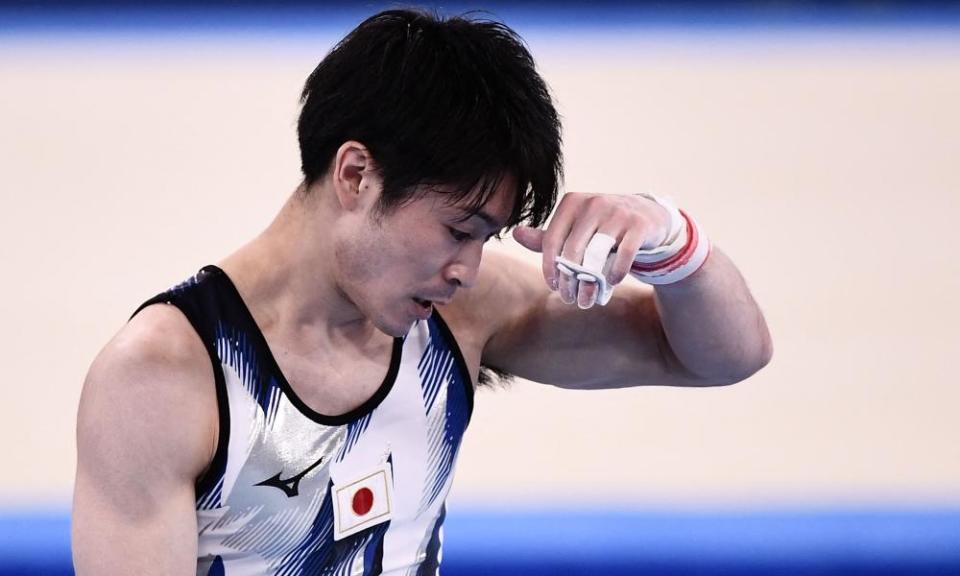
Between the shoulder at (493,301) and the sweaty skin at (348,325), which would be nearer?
the sweaty skin at (348,325)

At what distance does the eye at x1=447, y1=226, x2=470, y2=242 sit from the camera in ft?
3.78

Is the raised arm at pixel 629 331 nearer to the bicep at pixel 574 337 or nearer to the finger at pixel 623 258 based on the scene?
the bicep at pixel 574 337

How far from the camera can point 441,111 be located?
3.66 ft

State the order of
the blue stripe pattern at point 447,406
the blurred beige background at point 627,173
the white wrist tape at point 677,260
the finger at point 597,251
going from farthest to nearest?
1. the blurred beige background at point 627,173
2. the blue stripe pattern at point 447,406
3. the white wrist tape at point 677,260
4. the finger at point 597,251

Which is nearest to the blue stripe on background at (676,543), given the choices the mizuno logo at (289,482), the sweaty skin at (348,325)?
the sweaty skin at (348,325)

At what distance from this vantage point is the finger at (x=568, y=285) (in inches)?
44.1

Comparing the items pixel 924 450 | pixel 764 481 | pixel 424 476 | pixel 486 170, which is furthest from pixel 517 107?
pixel 924 450

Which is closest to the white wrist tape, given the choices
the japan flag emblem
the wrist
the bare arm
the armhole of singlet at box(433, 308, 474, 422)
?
the wrist

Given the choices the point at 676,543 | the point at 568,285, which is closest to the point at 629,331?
the point at 568,285

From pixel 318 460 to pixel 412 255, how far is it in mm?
224

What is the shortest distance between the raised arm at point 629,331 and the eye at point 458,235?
0.54ft

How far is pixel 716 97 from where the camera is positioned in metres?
2.71

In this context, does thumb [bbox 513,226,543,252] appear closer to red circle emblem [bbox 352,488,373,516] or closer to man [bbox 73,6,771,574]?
man [bbox 73,6,771,574]

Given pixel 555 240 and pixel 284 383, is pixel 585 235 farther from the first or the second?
pixel 284 383
